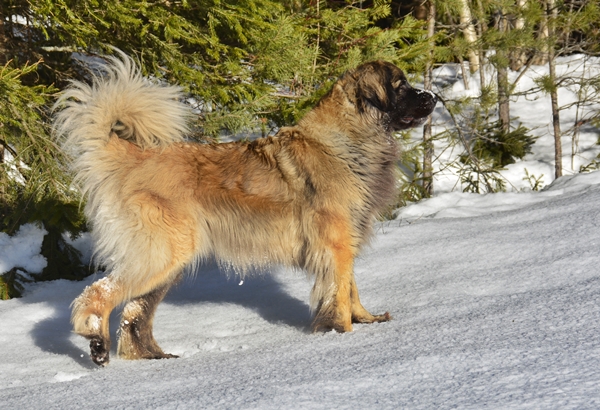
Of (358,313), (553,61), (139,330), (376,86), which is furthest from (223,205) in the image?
(553,61)

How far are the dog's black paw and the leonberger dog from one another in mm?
30

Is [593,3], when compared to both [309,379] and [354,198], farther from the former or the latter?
[309,379]

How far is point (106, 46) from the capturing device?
17.1 feet

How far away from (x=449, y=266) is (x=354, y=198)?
1335mm

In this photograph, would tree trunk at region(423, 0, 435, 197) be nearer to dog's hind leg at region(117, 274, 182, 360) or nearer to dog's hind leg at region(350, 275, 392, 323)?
dog's hind leg at region(350, 275, 392, 323)

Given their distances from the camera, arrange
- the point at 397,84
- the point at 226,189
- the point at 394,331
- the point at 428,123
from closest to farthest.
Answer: the point at 394,331 < the point at 226,189 < the point at 397,84 < the point at 428,123

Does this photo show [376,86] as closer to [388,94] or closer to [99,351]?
[388,94]

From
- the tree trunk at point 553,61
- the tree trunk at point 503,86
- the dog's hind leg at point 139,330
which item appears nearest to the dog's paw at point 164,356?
the dog's hind leg at point 139,330

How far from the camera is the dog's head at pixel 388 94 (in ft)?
13.8

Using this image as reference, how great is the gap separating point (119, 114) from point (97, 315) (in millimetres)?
1295

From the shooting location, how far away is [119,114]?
405 centimetres

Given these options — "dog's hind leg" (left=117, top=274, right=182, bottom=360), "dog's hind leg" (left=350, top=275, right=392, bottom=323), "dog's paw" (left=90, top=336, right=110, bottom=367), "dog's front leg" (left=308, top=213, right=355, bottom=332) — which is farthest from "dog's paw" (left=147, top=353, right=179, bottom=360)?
"dog's hind leg" (left=350, top=275, right=392, bottom=323)

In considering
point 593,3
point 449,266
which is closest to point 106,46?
point 449,266

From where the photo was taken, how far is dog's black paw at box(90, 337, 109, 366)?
12.1ft
